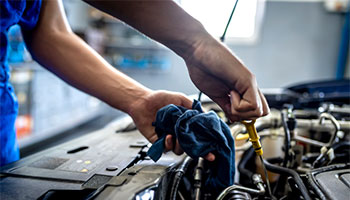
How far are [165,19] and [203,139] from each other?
0.23 m

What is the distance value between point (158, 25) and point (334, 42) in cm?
431

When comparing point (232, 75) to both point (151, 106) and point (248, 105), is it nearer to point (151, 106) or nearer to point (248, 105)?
point (248, 105)

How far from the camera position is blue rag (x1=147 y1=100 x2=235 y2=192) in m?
0.51

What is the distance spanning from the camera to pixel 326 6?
12.7ft

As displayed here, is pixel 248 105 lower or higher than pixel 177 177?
higher

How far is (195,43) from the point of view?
1.51ft

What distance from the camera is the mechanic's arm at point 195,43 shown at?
445 mm

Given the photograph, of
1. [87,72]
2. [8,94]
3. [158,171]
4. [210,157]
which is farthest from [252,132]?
[8,94]

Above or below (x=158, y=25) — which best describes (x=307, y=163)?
below

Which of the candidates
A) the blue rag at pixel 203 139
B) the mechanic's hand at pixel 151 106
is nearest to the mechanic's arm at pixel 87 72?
the mechanic's hand at pixel 151 106

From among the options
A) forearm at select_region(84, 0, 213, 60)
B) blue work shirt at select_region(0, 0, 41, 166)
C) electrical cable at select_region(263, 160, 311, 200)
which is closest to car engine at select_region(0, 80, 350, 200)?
Result: electrical cable at select_region(263, 160, 311, 200)

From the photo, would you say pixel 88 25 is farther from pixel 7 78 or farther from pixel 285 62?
pixel 7 78

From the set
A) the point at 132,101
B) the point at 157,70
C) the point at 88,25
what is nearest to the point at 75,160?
the point at 132,101

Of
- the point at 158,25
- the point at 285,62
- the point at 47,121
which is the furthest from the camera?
the point at 285,62
